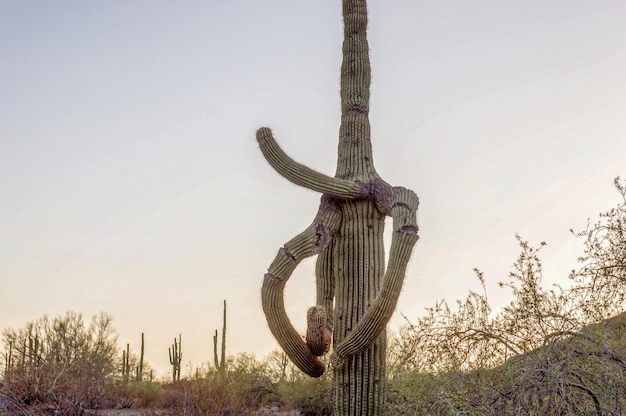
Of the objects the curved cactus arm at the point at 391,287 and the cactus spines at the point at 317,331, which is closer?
the curved cactus arm at the point at 391,287

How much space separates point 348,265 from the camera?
815cm

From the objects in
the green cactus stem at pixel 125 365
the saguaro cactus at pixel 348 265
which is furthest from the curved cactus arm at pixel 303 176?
the green cactus stem at pixel 125 365

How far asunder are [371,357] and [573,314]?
2.03 m

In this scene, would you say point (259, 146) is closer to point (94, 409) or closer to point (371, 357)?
point (371, 357)

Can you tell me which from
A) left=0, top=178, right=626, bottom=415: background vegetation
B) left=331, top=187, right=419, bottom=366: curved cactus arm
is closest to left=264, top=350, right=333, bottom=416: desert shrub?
left=0, top=178, right=626, bottom=415: background vegetation

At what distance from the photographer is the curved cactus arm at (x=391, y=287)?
24.0ft

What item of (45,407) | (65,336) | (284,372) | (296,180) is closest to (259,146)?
(296,180)

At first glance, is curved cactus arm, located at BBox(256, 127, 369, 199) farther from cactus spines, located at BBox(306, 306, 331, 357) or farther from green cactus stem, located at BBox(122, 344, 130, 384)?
green cactus stem, located at BBox(122, 344, 130, 384)

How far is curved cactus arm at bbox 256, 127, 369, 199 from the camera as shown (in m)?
8.23

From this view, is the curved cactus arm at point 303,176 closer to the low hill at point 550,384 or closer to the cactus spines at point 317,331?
the cactus spines at point 317,331

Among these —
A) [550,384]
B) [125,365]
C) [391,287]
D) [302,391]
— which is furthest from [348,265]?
[125,365]

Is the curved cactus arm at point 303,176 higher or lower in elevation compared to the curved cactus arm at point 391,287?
higher

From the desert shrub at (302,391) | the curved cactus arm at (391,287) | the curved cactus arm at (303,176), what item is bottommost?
the desert shrub at (302,391)

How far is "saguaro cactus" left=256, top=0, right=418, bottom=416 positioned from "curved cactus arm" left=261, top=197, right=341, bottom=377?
10 millimetres
